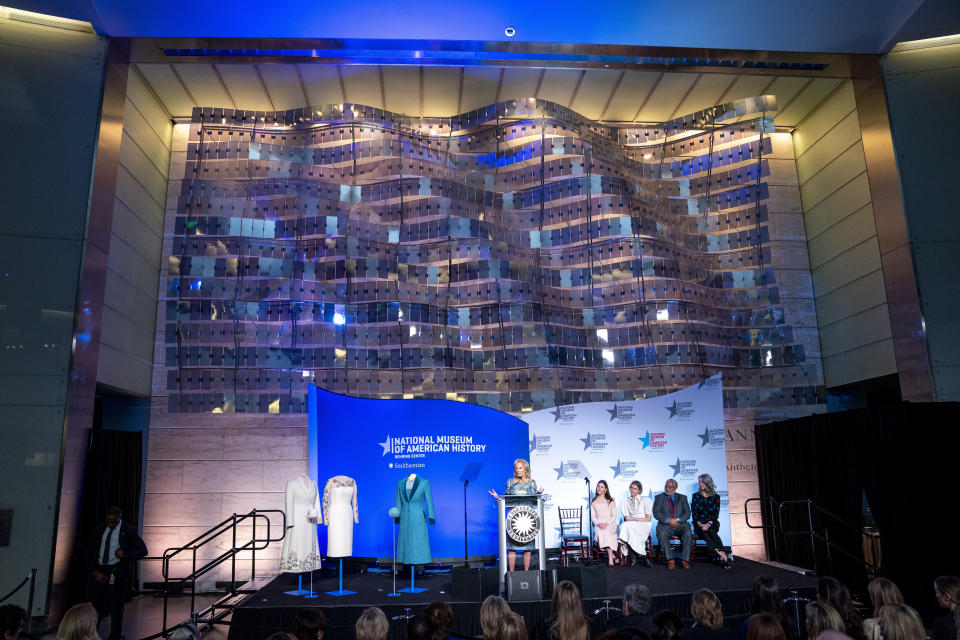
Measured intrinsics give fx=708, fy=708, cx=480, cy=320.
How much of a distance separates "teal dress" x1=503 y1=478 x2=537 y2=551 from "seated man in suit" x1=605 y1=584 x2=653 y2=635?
344cm

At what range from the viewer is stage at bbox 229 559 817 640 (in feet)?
22.7

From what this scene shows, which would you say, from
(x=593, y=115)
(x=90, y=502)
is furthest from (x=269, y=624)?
(x=593, y=115)

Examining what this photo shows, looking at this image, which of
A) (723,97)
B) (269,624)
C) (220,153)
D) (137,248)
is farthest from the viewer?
(723,97)

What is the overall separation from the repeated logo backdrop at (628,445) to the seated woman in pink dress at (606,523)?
22.5 inches

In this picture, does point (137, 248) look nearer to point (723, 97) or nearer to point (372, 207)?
point (372, 207)

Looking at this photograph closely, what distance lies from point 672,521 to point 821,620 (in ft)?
19.9

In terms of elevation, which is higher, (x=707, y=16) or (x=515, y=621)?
(x=707, y=16)

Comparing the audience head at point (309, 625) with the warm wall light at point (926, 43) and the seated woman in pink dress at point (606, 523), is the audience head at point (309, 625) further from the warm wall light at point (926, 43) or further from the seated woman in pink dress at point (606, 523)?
the warm wall light at point (926, 43)

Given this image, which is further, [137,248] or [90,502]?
[137,248]

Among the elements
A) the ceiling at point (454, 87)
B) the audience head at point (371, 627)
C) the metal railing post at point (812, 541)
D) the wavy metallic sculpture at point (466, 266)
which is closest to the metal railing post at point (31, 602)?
the wavy metallic sculpture at point (466, 266)

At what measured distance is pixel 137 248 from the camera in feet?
37.1

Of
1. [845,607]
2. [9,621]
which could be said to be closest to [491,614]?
[845,607]

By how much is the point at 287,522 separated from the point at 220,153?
22.9ft

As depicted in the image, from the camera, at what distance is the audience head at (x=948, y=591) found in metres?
4.54
